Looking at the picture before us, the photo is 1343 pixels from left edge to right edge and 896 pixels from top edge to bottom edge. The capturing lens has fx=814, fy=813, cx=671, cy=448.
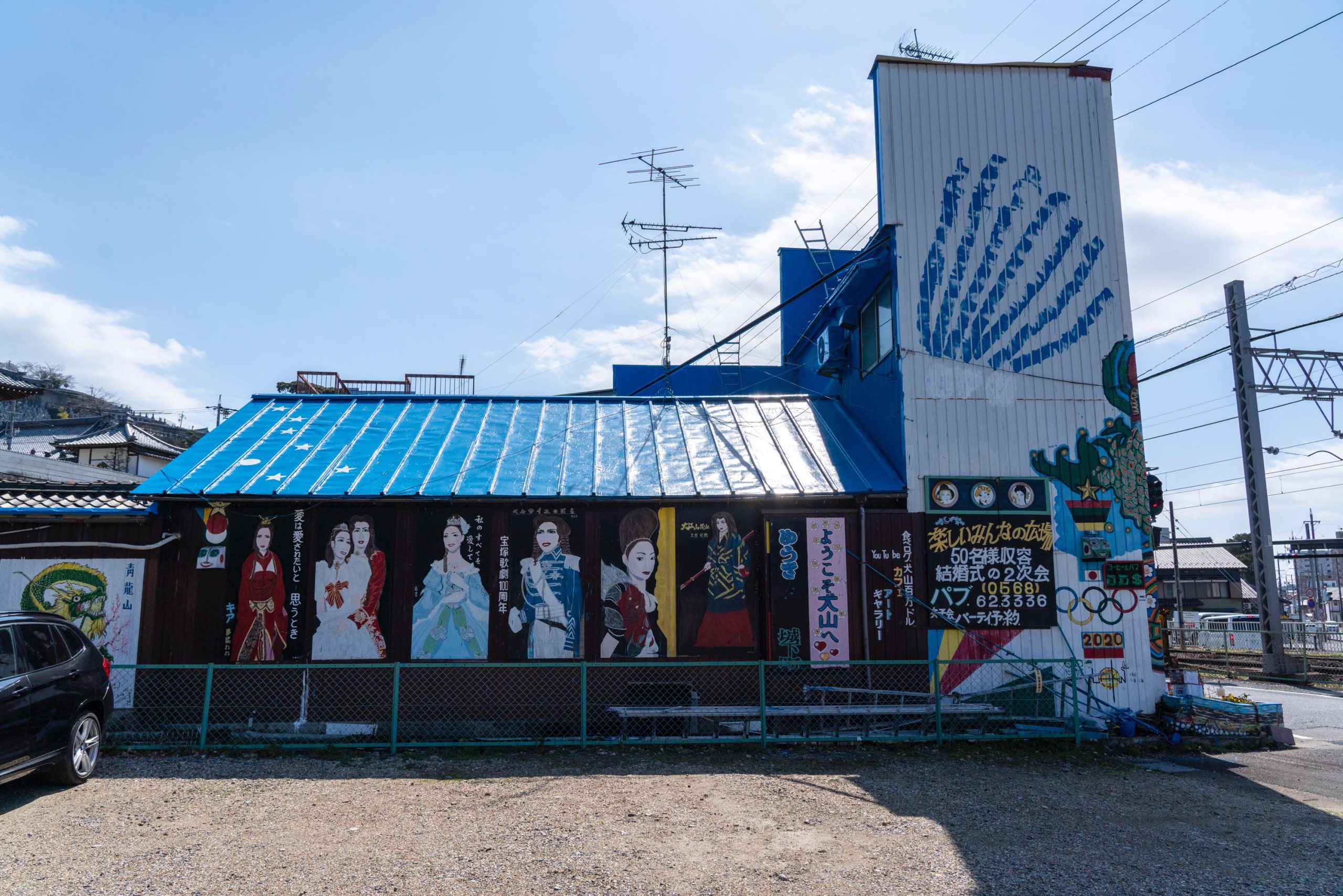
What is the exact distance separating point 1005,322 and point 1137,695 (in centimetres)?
615

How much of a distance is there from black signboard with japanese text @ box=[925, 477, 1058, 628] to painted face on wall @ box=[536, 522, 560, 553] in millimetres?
5661

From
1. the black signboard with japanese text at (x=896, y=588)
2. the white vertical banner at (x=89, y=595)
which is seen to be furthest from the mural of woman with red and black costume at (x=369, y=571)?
the black signboard with japanese text at (x=896, y=588)

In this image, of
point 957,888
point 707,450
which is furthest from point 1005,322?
point 957,888

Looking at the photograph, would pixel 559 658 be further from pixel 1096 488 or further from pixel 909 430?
pixel 1096 488

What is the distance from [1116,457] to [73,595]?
1595cm

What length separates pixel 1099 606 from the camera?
1259cm

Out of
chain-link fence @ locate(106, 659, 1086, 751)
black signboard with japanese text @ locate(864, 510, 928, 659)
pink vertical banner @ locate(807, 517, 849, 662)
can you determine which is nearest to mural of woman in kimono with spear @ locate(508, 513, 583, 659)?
chain-link fence @ locate(106, 659, 1086, 751)

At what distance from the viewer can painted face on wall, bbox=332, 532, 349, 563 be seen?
12070 mm

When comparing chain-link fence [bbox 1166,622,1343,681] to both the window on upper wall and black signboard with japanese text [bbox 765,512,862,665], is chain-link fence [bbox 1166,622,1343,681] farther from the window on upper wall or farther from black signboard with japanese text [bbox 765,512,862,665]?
black signboard with japanese text [bbox 765,512,862,665]

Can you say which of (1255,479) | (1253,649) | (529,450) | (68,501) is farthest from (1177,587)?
(68,501)

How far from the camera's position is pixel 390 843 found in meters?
6.92

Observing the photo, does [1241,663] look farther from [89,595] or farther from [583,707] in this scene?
[89,595]

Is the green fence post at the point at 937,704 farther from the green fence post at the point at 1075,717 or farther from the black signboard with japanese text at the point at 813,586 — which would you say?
the green fence post at the point at 1075,717

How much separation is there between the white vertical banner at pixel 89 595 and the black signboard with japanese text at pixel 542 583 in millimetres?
5254
